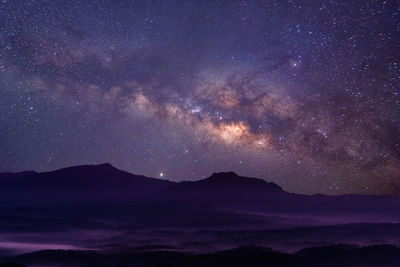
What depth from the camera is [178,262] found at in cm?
6581

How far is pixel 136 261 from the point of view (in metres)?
68.0

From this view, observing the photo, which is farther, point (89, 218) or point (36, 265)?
point (89, 218)

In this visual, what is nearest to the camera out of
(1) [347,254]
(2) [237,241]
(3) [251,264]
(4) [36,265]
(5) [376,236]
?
(4) [36,265]

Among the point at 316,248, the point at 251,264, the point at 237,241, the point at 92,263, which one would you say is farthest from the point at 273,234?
the point at 92,263

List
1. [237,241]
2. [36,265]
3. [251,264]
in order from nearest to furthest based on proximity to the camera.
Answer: [36,265], [251,264], [237,241]

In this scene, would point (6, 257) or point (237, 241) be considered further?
point (237, 241)

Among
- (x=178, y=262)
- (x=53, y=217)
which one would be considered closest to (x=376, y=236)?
(x=178, y=262)

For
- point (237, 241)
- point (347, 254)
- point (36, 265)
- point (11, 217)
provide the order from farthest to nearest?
point (11, 217) → point (237, 241) → point (347, 254) → point (36, 265)

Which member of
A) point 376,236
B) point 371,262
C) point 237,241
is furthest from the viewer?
point 376,236

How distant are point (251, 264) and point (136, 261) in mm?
19064

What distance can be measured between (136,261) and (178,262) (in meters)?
7.46

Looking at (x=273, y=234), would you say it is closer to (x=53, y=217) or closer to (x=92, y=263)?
(x=92, y=263)

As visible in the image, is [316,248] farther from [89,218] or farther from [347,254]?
[89,218]

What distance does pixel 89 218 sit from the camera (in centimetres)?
19238
